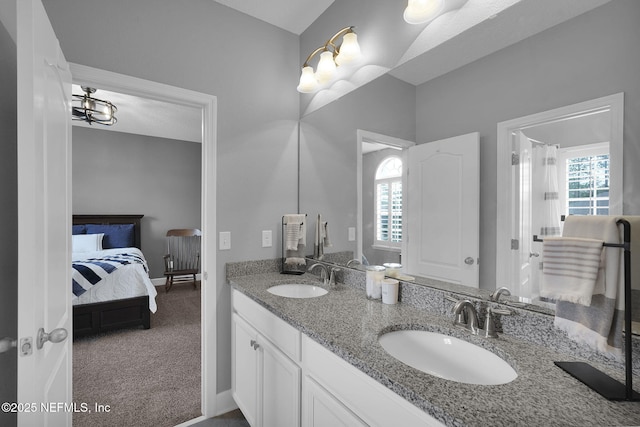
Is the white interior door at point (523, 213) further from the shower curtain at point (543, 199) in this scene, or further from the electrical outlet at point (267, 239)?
the electrical outlet at point (267, 239)

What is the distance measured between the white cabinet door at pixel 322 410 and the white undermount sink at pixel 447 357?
25 centimetres

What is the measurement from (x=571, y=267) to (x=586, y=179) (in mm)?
281

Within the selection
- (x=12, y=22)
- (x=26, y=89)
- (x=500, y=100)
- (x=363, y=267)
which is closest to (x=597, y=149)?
(x=500, y=100)

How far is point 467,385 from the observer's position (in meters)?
0.76

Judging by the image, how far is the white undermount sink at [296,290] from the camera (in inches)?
73.1

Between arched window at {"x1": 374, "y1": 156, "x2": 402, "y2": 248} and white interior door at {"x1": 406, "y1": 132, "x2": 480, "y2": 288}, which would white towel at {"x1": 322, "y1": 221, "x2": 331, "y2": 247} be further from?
white interior door at {"x1": 406, "y1": 132, "x2": 480, "y2": 288}

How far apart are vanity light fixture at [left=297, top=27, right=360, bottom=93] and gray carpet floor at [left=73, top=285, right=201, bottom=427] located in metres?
2.35

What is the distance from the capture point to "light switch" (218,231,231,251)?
6.48ft

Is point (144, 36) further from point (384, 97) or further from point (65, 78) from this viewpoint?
point (384, 97)

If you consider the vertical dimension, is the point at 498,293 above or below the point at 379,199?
below

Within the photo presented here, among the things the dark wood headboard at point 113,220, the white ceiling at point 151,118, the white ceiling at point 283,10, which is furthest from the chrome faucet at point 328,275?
the dark wood headboard at point 113,220

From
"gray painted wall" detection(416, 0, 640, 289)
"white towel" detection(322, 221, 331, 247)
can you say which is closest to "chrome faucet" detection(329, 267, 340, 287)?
"white towel" detection(322, 221, 331, 247)

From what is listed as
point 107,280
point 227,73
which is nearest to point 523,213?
point 227,73

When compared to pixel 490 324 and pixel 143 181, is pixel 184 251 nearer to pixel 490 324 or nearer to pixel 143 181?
pixel 143 181
